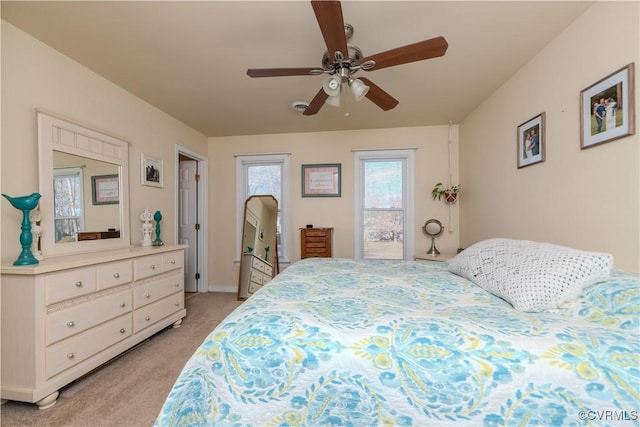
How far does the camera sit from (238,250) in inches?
158

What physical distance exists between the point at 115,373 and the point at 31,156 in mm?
1677

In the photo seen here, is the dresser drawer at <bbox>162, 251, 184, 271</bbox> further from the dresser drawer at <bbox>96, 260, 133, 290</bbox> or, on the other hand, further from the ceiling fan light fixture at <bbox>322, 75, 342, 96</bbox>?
the ceiling fan light fixture at <bbox>322, 75, 342, 96</bbox>

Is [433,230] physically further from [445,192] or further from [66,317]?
[66,317]

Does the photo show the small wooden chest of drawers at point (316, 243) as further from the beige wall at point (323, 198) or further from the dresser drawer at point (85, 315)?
the dresser drawer at point (85, 315)

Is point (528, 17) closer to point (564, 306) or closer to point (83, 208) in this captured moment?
point (564, 306)

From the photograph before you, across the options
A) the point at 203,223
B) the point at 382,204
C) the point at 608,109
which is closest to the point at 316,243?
the point at 382,204

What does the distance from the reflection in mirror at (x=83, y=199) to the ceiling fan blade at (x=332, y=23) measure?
218cm

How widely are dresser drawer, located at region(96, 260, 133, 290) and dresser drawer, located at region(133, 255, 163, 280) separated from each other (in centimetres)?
6

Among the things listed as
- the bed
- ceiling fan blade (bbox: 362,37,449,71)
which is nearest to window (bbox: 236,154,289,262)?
ceiling fan blade (bbox: 362,37,449,71)

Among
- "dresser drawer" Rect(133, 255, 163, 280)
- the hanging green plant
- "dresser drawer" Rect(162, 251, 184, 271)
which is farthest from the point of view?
the hanging green plant

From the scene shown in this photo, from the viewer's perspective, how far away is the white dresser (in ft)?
5.04

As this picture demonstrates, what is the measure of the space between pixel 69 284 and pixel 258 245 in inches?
86.7

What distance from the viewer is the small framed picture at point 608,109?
4.24 feet

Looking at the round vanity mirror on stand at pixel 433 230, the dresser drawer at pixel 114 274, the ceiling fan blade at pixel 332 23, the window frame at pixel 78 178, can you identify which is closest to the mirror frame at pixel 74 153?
the window frame at pixel 78 178
